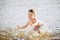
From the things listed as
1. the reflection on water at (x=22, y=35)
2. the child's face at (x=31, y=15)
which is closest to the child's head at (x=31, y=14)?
the child's face at (x=31, y=15)

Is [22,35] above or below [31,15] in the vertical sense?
below

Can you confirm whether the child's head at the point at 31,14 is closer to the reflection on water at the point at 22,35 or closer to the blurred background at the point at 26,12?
the blurred background at the point at 26,12

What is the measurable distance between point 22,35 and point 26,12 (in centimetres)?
34

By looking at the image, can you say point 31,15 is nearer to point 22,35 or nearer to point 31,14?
point 31,14

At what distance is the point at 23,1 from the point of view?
9.07 ft

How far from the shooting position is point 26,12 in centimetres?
272

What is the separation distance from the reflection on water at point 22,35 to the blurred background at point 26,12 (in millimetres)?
76

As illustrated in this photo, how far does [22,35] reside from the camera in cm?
268

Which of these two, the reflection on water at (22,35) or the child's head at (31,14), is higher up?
the child's head at (31,14)

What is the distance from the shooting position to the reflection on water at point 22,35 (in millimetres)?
2645

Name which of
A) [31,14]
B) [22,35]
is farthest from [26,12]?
[22,35]

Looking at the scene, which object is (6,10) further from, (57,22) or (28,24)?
(57,22)

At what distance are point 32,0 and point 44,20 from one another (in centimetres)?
35

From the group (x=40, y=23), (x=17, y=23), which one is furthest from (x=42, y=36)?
(x=17, y=23)
